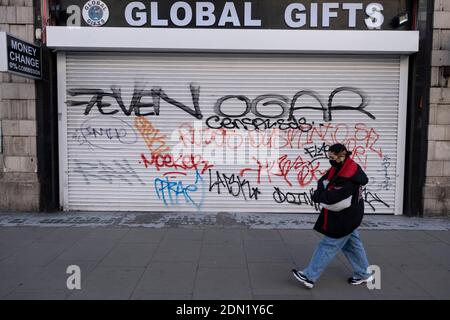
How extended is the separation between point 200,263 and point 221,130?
3.34m

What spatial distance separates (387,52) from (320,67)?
51.3 inches

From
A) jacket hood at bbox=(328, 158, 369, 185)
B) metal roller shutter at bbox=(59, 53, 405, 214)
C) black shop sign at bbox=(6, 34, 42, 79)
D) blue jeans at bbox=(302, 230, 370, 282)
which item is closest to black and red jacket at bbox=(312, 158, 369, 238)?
jacket hood at bbox=(328, 158, 369, 185)

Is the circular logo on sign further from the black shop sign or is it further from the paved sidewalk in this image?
the paved sidewalk

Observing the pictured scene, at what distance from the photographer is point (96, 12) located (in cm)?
693

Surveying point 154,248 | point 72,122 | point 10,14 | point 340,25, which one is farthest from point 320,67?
point 10,14

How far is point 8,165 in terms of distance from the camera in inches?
275

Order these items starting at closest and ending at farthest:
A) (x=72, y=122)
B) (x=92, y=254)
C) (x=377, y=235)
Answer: (x=92, y=254) < (x=377, y=235) < (x=72, y=122)

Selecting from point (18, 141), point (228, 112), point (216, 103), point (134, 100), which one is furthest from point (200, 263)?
point (18, 141)

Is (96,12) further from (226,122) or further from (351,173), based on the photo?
(351,173)

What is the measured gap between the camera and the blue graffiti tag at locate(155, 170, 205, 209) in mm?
7270

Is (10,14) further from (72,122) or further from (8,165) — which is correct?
(8,165)

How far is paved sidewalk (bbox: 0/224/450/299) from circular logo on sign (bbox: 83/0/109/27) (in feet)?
13.5

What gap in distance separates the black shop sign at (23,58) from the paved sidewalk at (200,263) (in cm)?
283

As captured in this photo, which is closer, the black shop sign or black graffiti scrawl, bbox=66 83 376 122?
the black shop sign
